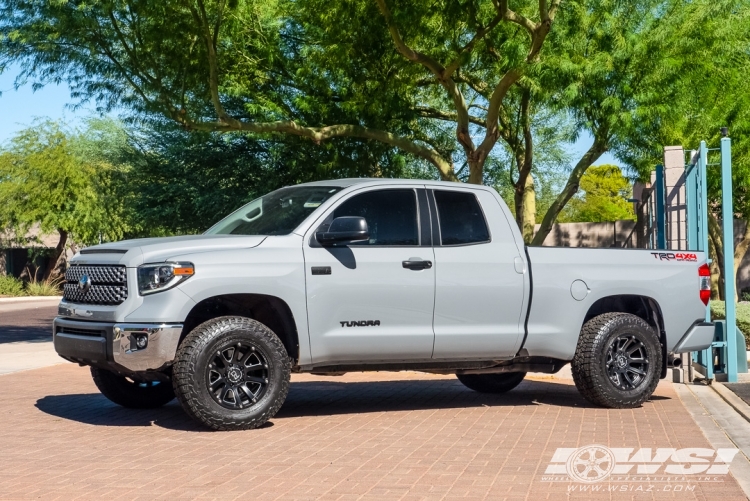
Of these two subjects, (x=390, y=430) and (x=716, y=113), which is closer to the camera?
(x=390, y=430)

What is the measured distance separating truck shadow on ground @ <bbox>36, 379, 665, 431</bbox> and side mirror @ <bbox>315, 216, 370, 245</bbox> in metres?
1.70

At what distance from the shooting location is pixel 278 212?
988cm

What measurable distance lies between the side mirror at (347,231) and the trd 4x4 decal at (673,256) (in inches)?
130

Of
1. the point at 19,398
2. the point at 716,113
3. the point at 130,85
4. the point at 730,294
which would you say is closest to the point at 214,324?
the point at 19,398

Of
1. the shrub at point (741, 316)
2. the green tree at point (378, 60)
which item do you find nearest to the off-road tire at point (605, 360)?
the shrub at point (741, 316)

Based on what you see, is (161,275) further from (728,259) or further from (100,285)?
(728,259)

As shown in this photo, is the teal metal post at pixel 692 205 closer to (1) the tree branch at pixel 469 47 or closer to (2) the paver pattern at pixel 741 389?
(2) the paver pattern at pixel 741 389

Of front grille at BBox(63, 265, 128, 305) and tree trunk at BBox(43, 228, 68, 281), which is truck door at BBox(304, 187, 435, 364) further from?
tree trunk at BBox(43, 228, 68, 281)

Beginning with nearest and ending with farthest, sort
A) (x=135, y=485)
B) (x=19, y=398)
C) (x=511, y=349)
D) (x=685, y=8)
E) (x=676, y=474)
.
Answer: (x=135, y=485) → (x=676, y=474) → (x=511, y=349) → (x=19, y=398) → (x=685, y=8)

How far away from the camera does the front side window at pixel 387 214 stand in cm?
970

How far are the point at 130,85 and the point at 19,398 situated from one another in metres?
11.5

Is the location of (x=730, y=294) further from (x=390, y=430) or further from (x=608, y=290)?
(x=390, y=430)

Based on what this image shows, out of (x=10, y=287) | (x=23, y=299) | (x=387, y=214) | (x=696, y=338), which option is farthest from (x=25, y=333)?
(x=10, y=287)

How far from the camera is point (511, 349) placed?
10148 millimetres
